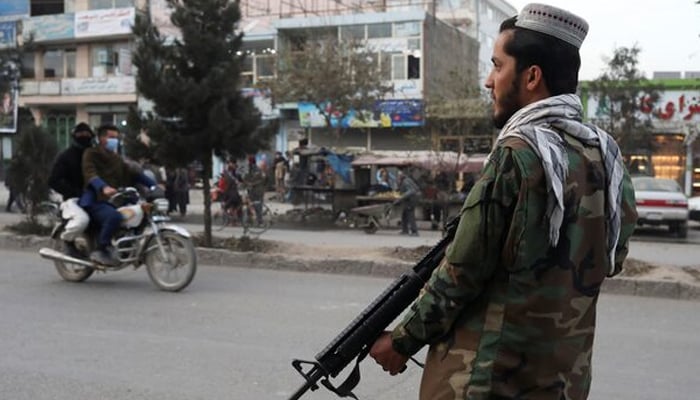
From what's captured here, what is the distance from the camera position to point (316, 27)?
3362 centimetres

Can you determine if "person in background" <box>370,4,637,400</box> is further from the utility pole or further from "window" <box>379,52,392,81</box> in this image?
the utility pole

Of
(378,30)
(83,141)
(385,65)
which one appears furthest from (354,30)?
(83,141)

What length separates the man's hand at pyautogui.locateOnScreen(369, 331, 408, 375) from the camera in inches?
84.6

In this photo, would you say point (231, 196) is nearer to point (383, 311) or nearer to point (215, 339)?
point (215, 339)

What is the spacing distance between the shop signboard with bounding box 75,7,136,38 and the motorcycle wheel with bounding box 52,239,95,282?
30.5m

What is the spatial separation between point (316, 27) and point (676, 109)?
50.9 ft

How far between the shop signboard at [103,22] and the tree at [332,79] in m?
12.1

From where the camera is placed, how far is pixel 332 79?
2644 centimetres

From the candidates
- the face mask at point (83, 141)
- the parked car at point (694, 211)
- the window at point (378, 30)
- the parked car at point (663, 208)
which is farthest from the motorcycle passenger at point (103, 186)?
the window at point (378, 30)

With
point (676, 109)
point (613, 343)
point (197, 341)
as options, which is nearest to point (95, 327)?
point (197, 341)

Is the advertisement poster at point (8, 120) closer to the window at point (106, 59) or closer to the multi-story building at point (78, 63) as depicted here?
the multi-story building at point (78, 63)

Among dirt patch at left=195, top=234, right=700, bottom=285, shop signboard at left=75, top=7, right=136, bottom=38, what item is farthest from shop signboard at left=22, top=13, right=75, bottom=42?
dirt patch at left=195, top=234, right=700, bottom=285

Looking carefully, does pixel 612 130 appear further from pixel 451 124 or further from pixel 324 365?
pixel 324 365

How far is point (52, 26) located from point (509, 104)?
4165cm
